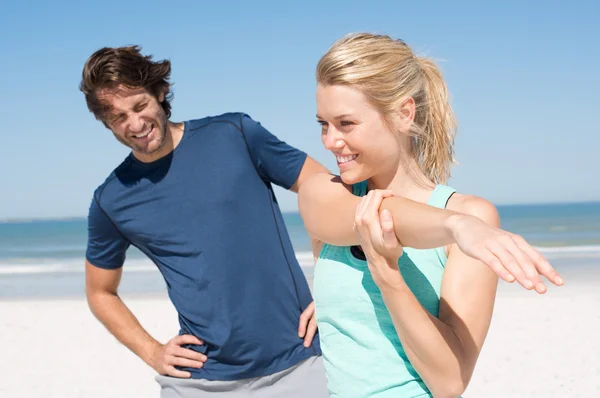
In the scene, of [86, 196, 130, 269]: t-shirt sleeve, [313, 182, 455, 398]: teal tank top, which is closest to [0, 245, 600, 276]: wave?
[86, 196, 130, 269]: t-shirt sleeve

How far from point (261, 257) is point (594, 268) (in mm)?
15123

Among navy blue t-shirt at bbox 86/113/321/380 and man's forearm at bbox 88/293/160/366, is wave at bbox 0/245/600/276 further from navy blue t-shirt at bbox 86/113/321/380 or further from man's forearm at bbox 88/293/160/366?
navy blue t-shirt at bbox 86/113/321/380

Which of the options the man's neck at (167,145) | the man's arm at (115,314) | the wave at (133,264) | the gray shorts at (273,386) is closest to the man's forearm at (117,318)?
the man's arm at (115,314)

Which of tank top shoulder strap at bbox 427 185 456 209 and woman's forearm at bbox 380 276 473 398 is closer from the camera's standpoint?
woman's forearm at bbox 380 276 473 398

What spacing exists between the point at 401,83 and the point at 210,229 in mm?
1380

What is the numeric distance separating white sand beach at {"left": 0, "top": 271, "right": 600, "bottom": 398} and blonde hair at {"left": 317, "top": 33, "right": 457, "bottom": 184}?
532 cm

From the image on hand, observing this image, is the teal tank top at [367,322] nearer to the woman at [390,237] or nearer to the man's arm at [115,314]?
the woman at [390,237]

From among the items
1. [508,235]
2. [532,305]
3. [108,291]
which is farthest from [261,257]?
[532,305]

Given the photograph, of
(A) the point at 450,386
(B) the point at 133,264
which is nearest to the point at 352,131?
(A) the point at 450,386

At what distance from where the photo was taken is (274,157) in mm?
3182

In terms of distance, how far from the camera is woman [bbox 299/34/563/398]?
1685 millimetres

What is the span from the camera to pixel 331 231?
6.47 ft

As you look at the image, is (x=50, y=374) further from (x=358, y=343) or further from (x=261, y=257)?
(x=358, y=343)

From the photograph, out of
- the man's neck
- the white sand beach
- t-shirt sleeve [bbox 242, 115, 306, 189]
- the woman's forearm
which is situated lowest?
the white sand beach
